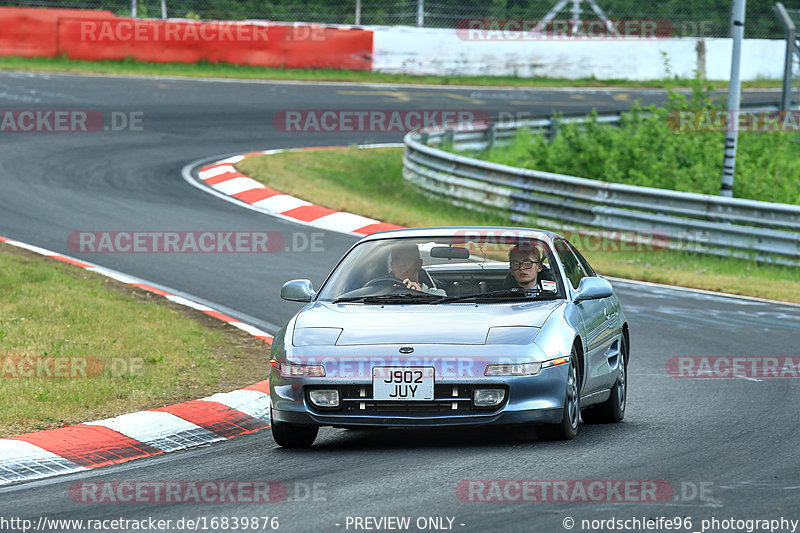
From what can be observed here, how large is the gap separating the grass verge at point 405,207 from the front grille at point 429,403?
897 cm

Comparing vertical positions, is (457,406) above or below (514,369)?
below

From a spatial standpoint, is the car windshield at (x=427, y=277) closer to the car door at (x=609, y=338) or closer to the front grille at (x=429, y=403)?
the car door at (x=609, y=338)

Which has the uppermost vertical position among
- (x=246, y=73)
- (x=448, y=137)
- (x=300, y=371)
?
(x=246, y=73)

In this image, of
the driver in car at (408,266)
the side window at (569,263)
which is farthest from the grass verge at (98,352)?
the side window at (569,263)

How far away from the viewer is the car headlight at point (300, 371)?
23.7 ft

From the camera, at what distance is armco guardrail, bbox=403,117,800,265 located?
682 inches

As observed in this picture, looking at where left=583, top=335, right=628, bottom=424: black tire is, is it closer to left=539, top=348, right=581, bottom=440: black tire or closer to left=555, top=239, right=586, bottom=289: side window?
left=555, top=239, right=586, bottom=289: side window

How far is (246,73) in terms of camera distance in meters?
33.9

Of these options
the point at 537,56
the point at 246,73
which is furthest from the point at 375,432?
the point at 537,56

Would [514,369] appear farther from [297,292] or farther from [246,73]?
[246,73]

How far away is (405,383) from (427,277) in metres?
1.49

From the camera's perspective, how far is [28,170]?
2098 cm

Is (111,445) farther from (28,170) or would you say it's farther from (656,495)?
(28,170)

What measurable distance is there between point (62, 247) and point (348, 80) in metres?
19.3
